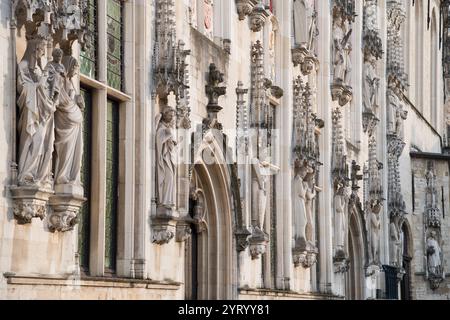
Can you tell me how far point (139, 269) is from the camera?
2155cm

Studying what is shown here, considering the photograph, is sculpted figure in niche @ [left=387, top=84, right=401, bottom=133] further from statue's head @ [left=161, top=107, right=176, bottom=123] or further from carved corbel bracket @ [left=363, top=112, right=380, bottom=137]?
statue's head @ [left=161, top=107, right=176, bottom=123]

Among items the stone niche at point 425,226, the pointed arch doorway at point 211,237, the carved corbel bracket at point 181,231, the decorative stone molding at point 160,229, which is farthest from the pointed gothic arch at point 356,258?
the decorative stone molding at point 160,229

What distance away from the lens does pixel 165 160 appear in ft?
73.8

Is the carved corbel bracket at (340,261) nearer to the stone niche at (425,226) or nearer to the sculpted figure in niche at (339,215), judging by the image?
the sculpted figure in niche at (339,215)

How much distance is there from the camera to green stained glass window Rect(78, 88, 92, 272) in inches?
782

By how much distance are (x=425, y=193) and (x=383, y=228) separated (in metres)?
10.7

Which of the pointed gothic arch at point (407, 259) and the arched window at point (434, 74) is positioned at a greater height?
the arched window at point (434, 74)

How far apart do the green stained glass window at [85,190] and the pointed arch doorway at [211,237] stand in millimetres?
5558

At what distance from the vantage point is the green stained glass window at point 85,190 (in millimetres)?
19859

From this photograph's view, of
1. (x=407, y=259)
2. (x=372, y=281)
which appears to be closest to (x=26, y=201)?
(x=372, y=281)

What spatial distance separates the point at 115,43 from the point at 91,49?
1324 millimetres

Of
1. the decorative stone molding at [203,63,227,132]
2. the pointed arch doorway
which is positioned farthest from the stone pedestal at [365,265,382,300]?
the decorative stone molding at [203,63,227,132]

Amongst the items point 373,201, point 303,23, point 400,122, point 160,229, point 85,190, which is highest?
point 400,122

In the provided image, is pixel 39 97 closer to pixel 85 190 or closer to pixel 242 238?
pixel 85 190
